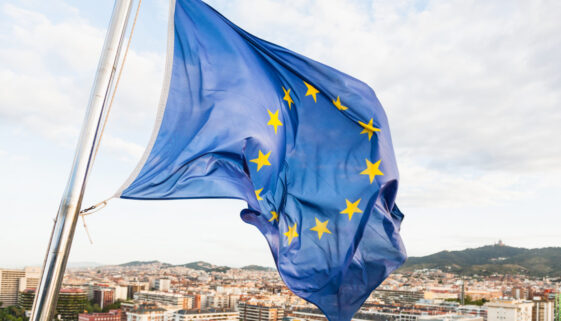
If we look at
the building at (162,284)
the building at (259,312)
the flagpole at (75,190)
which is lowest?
the building at (259,312)

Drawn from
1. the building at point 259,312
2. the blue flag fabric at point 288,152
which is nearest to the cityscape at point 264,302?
the building at point 259,312

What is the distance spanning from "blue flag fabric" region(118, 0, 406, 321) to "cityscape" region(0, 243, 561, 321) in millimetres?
28244

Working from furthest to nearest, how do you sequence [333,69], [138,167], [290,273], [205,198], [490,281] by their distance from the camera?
[490,281] → [333,69] → [290,273] → [205,198] → [138,167]

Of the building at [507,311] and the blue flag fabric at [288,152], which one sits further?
the building at [507,311]

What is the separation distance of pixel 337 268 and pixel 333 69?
86 cm

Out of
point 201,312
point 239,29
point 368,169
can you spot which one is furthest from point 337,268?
point 201,312

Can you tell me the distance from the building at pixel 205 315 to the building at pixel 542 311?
22.1 meters

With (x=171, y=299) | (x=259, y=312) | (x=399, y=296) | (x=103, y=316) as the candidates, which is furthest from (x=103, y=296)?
(x=399, y=296)

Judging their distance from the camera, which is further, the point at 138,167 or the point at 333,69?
the point at 333,69

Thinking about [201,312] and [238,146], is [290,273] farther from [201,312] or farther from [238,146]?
[201,312]

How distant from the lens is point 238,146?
2367 millimetres

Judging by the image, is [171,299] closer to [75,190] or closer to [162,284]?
[162,284]

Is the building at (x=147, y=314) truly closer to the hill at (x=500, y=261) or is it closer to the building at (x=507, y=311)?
the building at (x=507, y=311)

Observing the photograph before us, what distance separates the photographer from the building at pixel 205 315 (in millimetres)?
37022
